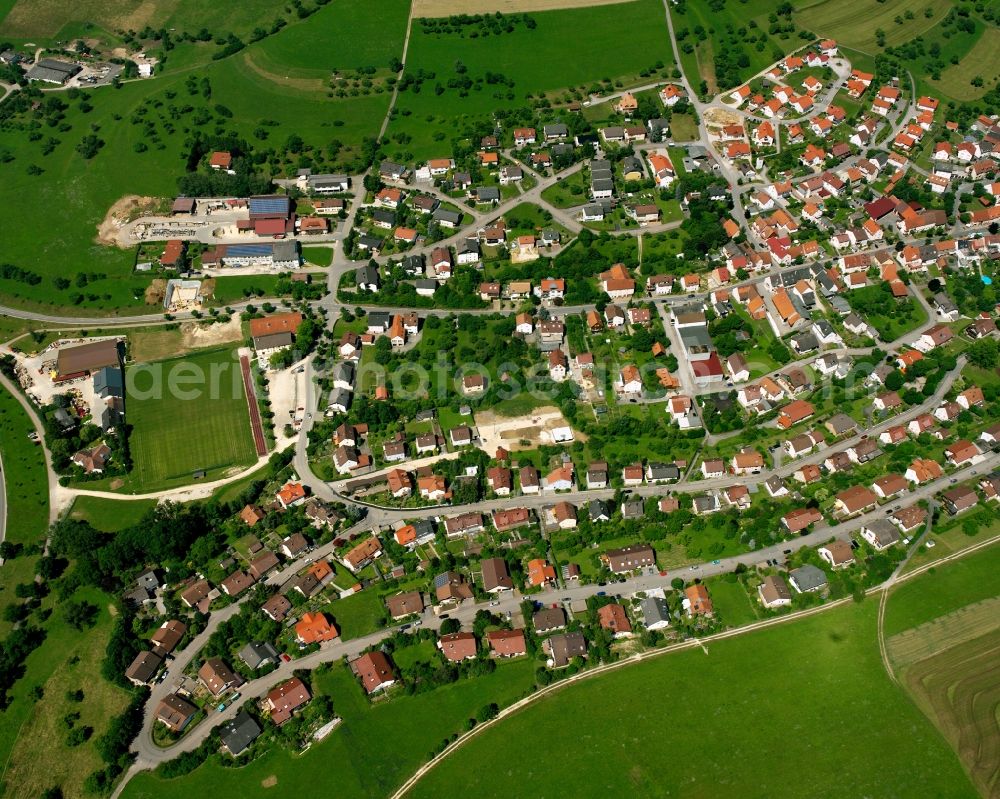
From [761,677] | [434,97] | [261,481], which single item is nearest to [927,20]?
[434,97]

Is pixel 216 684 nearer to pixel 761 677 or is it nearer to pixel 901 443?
pixel 761 677

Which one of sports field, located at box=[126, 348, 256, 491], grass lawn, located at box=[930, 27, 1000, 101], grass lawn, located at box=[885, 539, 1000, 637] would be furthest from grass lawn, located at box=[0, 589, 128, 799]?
grass lawn, located at box=[930, 27, 1000, 101]

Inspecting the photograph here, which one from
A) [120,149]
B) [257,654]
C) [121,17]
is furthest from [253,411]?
[121,17]

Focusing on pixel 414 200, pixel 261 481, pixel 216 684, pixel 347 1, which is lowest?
pixel 216 684

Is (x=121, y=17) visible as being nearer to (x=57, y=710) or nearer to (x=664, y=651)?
(x=57, y=710)

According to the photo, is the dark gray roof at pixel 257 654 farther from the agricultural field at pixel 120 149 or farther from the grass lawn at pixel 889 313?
the grass lawn at pixel 889 313

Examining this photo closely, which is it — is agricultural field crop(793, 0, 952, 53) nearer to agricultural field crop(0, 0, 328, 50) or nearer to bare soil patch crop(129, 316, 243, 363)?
agricultural field crop(0, 0, 328, 50)

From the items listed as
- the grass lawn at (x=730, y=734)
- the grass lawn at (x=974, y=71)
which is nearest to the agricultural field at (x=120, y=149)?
the grass lawn at (x=730, y=734)
